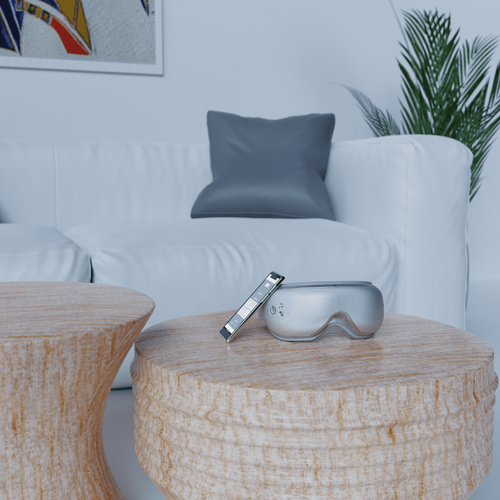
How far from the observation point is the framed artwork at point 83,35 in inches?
99.5

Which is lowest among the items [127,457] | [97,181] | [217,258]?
[127,457]

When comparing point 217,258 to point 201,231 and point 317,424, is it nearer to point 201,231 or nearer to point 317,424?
point 201,231

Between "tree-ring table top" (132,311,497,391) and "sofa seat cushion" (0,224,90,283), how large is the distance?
0.49 meters

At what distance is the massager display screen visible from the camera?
77 centimetres

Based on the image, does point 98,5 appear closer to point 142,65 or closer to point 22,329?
point 142,65

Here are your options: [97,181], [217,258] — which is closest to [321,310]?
[217,258]

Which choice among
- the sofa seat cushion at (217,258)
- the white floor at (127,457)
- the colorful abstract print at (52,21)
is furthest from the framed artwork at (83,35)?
the white floor at (127,457)

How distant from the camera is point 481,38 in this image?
3.30m

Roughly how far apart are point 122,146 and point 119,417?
3.59 feet

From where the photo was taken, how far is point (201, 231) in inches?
58.6

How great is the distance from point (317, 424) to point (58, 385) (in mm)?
318

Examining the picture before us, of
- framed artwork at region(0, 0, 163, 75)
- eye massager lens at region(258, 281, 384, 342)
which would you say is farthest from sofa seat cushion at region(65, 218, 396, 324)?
framed artwork at region(0, 0, 163, 75)

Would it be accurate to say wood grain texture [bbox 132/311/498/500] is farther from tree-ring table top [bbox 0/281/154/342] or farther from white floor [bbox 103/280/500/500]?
white floor [bbox 103/280/500/500]

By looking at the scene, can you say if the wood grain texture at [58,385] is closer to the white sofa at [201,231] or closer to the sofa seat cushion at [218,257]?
the white sofa at [201,231]
